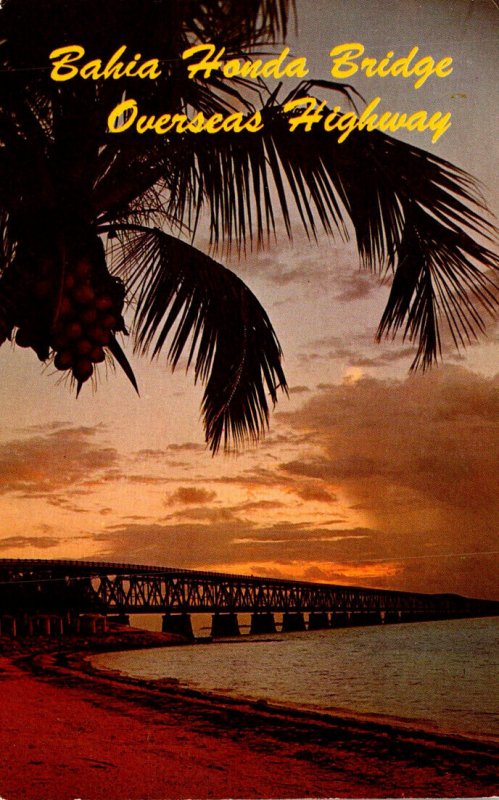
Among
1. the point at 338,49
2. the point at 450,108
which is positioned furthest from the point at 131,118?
the point at 450,108

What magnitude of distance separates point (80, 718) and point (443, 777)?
7.90 feet

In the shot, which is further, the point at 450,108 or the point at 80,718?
the point at 80,718

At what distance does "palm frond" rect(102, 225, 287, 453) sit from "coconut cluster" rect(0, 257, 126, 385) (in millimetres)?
610

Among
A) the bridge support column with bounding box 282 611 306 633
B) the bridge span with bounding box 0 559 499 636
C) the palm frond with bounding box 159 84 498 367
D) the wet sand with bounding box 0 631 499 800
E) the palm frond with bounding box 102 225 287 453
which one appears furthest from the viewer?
the bridge support column with bounding box 282 611 306 633

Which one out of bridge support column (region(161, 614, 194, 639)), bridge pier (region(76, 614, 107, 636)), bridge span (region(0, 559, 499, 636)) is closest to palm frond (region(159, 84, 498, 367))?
bridge span (region(0, 559, 499, 636))

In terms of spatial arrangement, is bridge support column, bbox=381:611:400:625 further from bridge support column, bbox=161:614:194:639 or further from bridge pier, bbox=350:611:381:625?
bridge support column, bbox=161:614:194:639

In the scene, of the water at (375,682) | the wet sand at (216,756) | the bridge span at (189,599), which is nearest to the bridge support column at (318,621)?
the bridge span at (189,599)

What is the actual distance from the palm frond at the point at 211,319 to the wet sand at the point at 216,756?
1625 millimetres

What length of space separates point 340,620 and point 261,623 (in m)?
12.7

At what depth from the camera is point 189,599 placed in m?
48.2

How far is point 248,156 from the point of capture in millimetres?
3383

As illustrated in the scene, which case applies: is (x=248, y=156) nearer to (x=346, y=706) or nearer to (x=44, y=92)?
(x=44, y=92)

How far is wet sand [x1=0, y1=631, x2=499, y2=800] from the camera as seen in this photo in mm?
3645

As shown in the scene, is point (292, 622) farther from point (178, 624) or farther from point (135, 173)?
point (135, 173)
